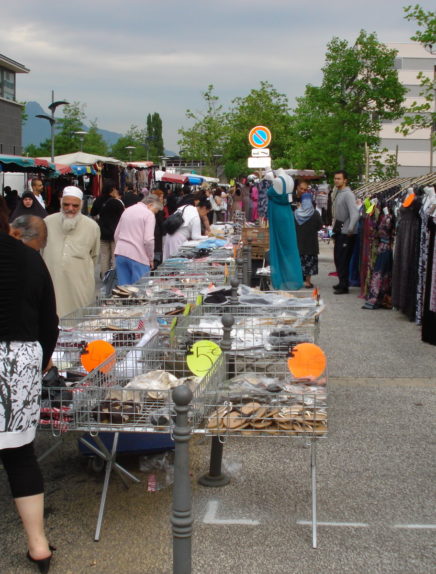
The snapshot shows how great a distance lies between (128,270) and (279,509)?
200 inches

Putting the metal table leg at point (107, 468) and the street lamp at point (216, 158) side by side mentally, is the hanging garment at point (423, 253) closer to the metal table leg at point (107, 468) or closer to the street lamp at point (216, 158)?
the metal table leg at point (107, 468)

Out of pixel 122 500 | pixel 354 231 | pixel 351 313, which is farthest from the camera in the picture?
pixel 354 231

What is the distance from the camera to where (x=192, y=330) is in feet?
16.4

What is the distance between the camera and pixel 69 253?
6.53 metres

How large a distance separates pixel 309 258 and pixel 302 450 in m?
8.34

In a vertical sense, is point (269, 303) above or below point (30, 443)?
above

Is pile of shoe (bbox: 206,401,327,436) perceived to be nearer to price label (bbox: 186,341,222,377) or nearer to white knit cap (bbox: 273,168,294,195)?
price label (bbox: 186,341,222,377)

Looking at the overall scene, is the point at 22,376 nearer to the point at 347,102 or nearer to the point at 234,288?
the point at 234,288

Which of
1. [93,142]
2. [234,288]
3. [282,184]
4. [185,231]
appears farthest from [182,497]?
[93,142]

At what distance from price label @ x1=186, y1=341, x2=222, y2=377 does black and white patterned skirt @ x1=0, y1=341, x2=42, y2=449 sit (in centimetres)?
103

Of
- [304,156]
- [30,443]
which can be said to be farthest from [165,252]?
[304,156]

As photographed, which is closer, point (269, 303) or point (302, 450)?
point (302, 450)

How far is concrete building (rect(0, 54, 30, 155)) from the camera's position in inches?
1642

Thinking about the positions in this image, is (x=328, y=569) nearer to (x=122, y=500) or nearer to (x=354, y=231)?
(x=122, y=500)
